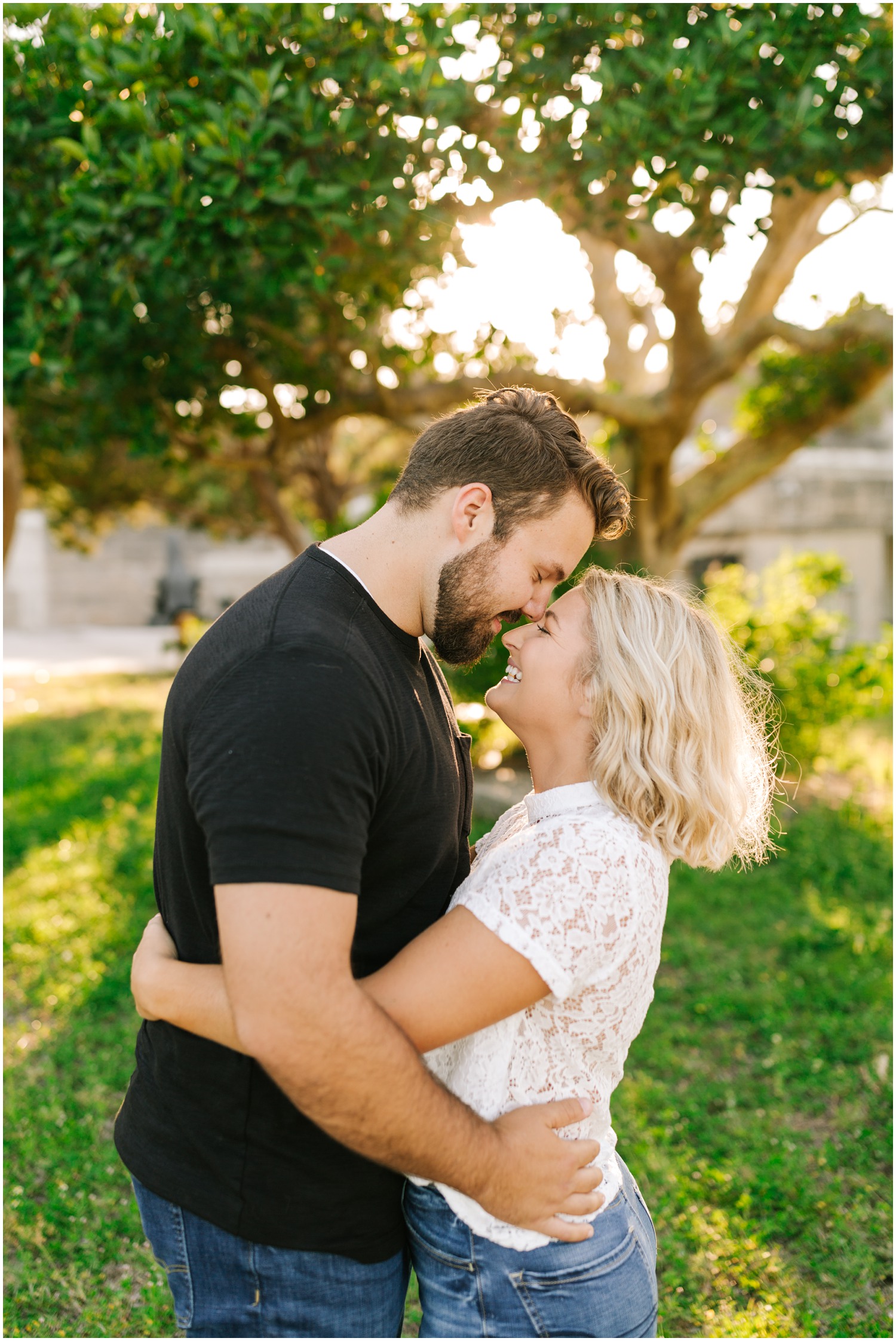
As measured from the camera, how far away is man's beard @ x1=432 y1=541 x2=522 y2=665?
1.96 metres

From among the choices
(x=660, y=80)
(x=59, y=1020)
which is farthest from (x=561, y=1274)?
(x=660, y=80)

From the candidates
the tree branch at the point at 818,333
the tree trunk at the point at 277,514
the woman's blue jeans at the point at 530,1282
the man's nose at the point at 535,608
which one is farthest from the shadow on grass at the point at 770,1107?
the tree trunk at the point at 277,514

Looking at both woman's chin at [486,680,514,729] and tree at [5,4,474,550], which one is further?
tree at [5,4,474,550]

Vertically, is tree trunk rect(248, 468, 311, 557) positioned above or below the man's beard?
below

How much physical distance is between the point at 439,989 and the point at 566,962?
0.22 metres

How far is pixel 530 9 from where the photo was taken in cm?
435

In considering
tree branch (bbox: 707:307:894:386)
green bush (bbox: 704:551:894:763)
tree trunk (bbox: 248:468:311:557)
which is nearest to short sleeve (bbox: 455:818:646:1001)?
green bush (bbox: 704:551:894:763)

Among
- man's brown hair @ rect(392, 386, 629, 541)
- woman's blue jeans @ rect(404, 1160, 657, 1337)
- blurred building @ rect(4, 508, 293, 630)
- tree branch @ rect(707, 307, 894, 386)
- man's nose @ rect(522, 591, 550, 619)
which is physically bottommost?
blurred building @ rect(4, 508, 293, 630)

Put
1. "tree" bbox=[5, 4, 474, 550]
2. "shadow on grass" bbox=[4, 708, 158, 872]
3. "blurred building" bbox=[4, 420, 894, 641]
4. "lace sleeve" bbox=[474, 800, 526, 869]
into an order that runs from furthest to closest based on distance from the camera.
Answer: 1. "blurred building" bbox=[4, 420, 894, 641]
2. "shadow on grass" bbox=[4, 708, 158, 872]
3. "tree" bbox=[5, 4, 474, 550]
4. "lace sleeve" bbox=[474, 800, 526, 869]

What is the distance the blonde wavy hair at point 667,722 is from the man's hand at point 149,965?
908 mm

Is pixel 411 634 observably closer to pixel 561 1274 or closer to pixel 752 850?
pixel 752 850

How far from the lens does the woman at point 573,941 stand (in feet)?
5.18

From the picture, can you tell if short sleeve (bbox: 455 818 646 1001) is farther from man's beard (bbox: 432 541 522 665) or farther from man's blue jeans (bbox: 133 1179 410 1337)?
man's blue jeans (bbox: 133 1179 410 1337)

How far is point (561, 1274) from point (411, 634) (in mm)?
1226
